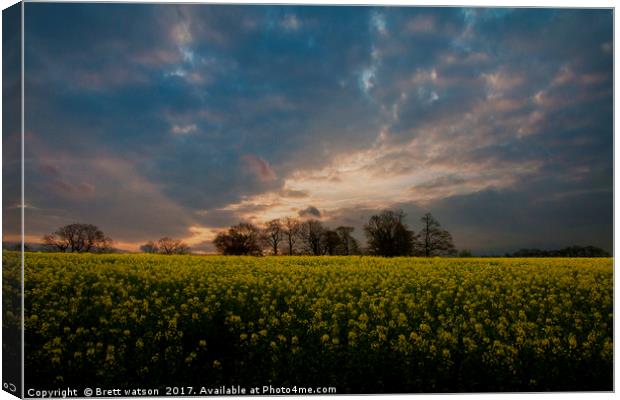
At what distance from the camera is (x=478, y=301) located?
7598 mm

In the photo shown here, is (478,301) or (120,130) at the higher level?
(120,130)

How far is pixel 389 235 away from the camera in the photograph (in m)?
7.97

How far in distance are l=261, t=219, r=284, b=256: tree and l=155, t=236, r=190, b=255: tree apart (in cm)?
112

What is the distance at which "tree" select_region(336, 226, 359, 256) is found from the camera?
24.7 ft

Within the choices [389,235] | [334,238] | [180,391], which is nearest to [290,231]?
[334,238]

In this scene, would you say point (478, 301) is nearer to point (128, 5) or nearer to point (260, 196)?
point (260, 196)

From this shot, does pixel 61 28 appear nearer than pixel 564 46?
Yes

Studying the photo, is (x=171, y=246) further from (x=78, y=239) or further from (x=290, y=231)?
(x=290, y=231)

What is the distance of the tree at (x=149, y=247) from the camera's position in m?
7.40

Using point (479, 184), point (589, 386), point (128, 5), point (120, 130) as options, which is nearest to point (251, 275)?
point (120, 130)

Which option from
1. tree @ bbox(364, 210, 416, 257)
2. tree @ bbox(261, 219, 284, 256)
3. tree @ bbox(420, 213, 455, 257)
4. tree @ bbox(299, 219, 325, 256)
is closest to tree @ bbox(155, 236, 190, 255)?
tree @ bbox(261, 219, 284, 256)

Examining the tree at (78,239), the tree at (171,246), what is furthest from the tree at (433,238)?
the tree at (78,239)

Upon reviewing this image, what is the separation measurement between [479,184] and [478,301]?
1.66 m

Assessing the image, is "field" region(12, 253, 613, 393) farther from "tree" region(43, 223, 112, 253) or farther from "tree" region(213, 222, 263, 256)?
"tree" region(213, 222, 263, 256)
